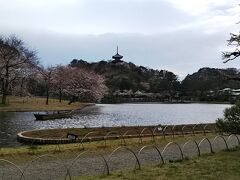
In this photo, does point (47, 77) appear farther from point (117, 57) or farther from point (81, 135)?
point (117, 57)

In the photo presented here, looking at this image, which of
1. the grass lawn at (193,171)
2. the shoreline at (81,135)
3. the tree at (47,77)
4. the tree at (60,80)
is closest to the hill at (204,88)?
the tree at (60,80)

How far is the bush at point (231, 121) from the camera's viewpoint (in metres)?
17.4

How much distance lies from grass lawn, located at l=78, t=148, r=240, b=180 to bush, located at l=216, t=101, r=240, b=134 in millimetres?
2273

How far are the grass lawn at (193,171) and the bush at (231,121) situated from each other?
227cm

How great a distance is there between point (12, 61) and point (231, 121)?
5328 centimetres

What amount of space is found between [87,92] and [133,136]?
64.4 m

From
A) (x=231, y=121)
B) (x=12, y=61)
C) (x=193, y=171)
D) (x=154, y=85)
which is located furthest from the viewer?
(x=154, y=85)

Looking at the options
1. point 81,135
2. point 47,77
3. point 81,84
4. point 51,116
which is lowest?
point 81,135

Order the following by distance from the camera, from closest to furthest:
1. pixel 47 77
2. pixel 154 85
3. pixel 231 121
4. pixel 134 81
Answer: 1. pixel 231 121
2. pixel 47 77
3. pixel 134 81
4. pixel 154 85

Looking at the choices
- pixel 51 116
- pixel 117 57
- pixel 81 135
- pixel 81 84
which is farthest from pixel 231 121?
pixel 117 57

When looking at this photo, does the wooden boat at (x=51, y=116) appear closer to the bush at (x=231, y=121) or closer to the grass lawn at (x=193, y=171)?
the bush at (x=231, y=121)

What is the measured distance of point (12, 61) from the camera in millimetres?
65438

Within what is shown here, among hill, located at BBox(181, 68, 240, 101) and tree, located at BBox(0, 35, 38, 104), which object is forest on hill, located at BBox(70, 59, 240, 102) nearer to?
hill, located at BBox(181, 68, 240, 101)

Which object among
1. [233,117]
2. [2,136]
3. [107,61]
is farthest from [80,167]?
[107,61]
